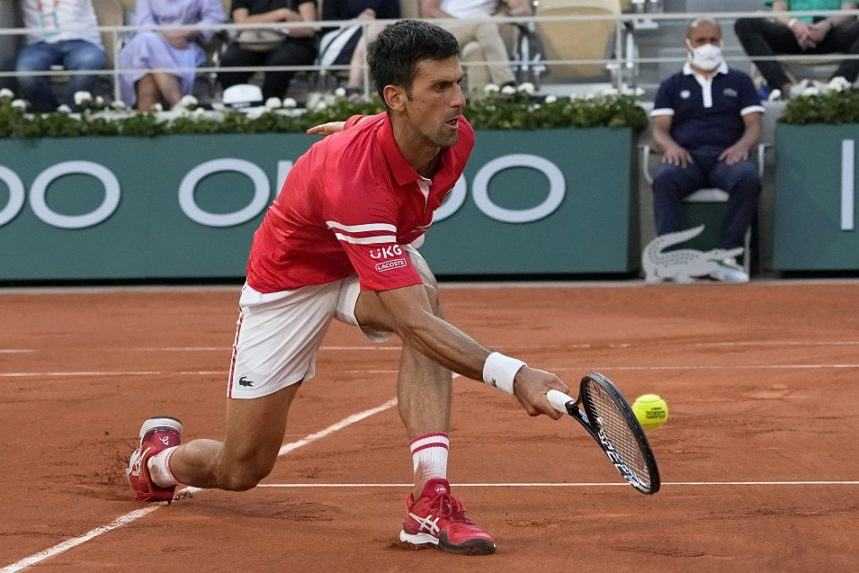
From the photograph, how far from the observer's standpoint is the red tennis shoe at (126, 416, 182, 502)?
613 cm

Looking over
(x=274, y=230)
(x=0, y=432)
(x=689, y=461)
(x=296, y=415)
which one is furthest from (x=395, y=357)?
(x=274, y=230)

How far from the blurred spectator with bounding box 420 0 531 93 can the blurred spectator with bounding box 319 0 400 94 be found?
0.41m

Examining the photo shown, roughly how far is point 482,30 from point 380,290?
1038cm

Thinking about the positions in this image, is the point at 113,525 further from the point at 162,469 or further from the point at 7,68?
the point at 7,68

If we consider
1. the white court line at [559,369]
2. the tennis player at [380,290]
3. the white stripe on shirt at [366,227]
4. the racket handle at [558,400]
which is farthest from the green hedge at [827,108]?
the racket handle at [558,400]

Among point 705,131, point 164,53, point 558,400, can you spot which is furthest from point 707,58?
point 558,400

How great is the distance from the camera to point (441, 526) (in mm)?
5113

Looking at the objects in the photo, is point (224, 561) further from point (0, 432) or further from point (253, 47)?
point (253, 47)

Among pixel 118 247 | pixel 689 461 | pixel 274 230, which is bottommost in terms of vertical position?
pixel 118 247

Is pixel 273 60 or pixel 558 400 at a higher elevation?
pixel 558 400

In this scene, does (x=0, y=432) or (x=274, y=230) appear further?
(x=0, y=432)

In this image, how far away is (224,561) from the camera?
510cm

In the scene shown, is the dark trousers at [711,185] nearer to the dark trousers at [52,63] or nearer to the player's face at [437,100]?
the dark trousers at [52,63]

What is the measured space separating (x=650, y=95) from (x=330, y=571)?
11.6 m
